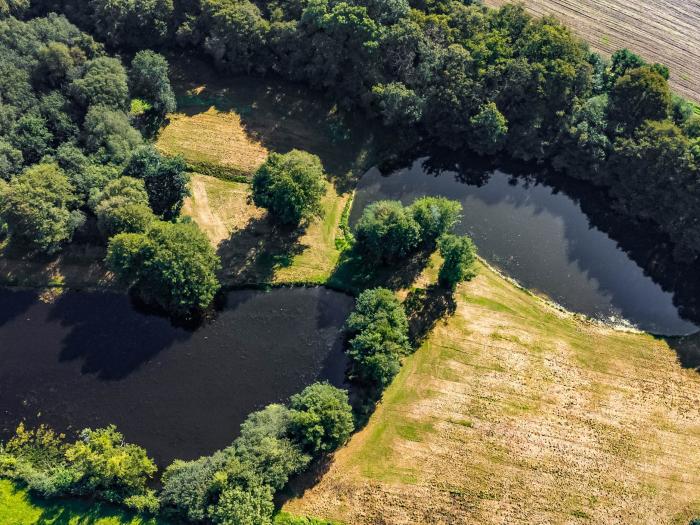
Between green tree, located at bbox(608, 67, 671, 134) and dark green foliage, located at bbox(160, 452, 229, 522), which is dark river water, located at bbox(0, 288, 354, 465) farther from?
green tree, located at bbox(608, 67, 671, 134)

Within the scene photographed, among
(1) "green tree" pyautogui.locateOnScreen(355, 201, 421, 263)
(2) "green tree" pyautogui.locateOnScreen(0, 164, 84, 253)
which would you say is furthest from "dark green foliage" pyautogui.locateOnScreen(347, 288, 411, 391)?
(2) "green tree" pyautogui.locateOnScreen(0, 164, 84, 253)

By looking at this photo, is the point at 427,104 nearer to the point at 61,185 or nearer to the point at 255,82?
the point at 255,82

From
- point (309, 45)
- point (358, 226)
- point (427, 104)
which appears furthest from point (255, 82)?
point (358, 226)

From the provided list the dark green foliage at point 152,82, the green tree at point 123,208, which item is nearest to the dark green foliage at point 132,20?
the dark green foliage at point 152,82

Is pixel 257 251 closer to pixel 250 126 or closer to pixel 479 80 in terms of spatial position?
pixel 250 126

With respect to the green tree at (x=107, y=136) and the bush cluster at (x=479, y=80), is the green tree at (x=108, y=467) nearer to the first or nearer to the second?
the green tree at (x=107, y=136)

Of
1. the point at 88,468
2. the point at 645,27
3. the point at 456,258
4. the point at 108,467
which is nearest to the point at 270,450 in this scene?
the point at 108,467
